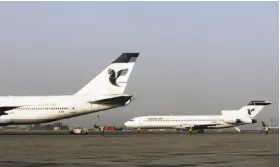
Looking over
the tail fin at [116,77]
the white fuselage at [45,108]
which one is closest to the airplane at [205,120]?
the tail fin at [116,77]

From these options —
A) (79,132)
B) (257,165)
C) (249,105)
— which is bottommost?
(257,165)

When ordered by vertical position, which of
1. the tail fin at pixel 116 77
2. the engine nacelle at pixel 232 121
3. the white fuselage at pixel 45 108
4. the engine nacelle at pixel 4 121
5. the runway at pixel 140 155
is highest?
the tail fin at pixel 116 77

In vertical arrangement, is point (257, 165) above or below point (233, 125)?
below

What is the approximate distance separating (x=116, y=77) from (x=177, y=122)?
3879 centimetres

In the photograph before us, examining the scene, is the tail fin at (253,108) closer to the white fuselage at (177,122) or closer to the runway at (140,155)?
the white fuselage at (177,122)

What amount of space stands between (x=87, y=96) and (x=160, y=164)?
3810 centimetres

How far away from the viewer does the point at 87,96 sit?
5381cm

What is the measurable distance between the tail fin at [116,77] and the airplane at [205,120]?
36572 millimetres

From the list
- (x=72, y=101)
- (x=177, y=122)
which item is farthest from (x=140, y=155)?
(x=177, y=122)

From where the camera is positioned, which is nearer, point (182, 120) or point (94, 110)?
point (94, 110)

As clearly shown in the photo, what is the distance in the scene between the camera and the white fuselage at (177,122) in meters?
88.9

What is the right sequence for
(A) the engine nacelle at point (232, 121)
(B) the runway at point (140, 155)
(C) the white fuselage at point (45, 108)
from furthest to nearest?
1. (A) the engine nacelle at point (232, 121)
2. (C) the white fuselage at point (45, 108)
3. (B) the runway at point (140, 155)

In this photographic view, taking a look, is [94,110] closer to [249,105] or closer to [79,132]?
[79,132]

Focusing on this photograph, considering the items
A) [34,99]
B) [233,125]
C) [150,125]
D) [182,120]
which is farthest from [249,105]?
[34,99]
